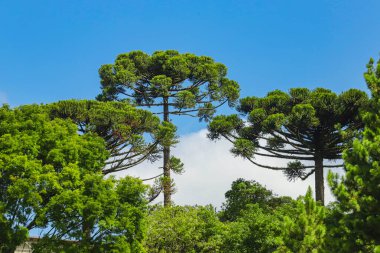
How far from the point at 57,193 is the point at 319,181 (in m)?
16.0

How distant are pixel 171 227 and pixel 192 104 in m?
12.5

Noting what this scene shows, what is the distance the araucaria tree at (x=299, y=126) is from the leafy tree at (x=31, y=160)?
Answer: 11.6m

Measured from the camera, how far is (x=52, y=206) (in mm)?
18734

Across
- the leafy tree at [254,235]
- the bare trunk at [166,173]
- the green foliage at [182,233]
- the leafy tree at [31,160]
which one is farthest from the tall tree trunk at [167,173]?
the leafy tree at [31,160]

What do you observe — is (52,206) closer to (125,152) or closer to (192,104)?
(125,152)

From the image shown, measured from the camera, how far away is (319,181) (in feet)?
Result: 97.0

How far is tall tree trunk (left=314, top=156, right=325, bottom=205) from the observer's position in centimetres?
2902

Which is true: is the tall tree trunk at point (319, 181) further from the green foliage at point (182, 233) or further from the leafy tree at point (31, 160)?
the leafy tree at point (31, 160)

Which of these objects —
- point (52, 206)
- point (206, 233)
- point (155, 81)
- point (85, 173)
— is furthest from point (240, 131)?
point (52, 206)

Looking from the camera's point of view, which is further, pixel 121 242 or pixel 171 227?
pixel 171 227

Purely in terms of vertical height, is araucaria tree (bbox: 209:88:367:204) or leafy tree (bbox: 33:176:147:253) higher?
araucaria tree (bbox: 209:88:367:204)

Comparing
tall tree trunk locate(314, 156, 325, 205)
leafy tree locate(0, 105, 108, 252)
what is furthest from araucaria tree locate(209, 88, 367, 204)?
leafy tree locate(0, 105, 108, 252)

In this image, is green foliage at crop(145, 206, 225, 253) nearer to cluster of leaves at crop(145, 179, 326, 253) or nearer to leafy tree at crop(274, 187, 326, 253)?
cluster of leaves at crop(145, 179, 326, 253)

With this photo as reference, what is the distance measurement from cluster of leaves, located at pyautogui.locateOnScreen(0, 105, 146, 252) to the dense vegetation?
0.04 metres
